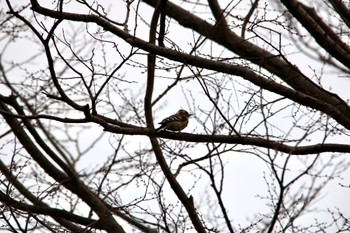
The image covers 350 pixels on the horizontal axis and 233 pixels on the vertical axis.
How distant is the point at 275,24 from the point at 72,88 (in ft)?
13.0

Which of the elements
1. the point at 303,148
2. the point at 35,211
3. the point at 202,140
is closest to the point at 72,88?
the point at 35,211

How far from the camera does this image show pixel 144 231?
7.18 meters

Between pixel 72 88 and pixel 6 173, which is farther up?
pixel 72 88

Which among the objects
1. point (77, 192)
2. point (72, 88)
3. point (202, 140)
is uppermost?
point (72, 88)

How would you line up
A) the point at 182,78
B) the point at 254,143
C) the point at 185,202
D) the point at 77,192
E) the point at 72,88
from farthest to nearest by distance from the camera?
the point at 72,88 → the point at 77,192 → the point at 182,78 → the point at 185,202 → the point at 254,143

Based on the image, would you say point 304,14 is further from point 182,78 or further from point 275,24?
point 182,78

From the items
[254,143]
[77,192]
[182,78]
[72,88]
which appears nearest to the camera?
[254,143]

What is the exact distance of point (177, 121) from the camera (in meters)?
8.16

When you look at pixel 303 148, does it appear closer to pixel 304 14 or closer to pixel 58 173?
pixel 304 14

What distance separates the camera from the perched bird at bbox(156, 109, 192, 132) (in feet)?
25.4

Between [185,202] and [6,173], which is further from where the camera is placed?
[6,173]

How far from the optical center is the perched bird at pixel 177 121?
7.75m

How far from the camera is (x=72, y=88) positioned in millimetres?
9000

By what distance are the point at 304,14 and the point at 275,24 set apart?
2.95 feet
